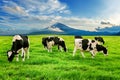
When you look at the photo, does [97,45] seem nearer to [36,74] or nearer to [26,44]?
[26,44]

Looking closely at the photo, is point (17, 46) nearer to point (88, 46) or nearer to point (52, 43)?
point (88, 46)

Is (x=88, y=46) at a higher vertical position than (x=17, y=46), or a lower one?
lower

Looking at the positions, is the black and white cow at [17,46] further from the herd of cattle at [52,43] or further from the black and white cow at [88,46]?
the black and white cow at [88,46]

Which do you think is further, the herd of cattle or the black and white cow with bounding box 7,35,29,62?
the herd of cattle

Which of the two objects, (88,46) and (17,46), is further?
(88,46)

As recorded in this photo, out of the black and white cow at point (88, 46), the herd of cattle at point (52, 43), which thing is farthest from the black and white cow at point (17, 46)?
the black and white cow at point (88, 46)

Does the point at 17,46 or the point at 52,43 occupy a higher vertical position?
the point at 17,46

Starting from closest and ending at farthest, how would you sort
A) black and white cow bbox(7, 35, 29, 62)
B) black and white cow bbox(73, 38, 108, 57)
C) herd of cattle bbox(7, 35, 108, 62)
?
black and white cow bbox(7, 35, 29, 62), herd of cattle bbox(7, 35, 108, 62), black and white cow bbox(73, 38, 108, 57)

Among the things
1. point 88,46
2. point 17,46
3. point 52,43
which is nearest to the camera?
point 17,46

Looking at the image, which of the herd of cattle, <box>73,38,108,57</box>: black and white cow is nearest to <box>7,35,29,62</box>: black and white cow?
the herd of cattle

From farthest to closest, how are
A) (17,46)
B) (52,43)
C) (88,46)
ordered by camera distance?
(52,43) < (88,46) < (17,46)

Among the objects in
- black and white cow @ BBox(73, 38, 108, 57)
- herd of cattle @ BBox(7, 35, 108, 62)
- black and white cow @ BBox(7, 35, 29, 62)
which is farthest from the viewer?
black and white cow @ BBox(73, 38, 108, 57)

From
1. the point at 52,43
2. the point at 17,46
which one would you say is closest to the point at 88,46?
the point at 17,46

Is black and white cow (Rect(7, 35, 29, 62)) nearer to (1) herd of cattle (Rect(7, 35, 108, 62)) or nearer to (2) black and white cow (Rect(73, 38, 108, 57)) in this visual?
(1) herd of cattle (Rect(7, 35, 108, 62))
